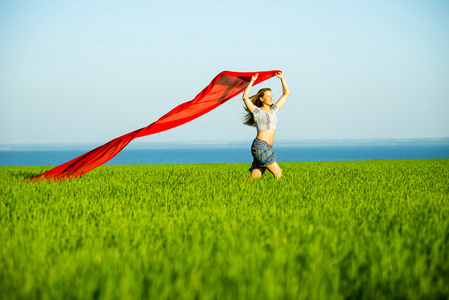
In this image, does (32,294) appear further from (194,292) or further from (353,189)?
(353,189)

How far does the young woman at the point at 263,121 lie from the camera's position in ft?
27.0

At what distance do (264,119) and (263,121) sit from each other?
0.05 meters

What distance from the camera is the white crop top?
8.30m

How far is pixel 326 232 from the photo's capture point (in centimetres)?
390

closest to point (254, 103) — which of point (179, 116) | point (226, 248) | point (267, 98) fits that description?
point (267, 98)

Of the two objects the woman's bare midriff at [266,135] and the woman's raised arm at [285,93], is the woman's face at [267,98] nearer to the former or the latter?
the woman's raised arm at [285,93]

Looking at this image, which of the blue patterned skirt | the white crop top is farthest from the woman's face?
the blue patterned skirt

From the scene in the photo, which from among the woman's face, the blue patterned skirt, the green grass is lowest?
the green grass

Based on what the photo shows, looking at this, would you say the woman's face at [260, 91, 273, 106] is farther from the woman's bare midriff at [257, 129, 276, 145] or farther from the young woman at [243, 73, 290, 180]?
the woman's bare midriff at [257, 129, 276, 145]

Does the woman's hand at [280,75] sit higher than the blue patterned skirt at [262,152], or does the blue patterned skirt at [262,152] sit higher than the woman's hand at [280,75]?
the woman's hand at [280,75]

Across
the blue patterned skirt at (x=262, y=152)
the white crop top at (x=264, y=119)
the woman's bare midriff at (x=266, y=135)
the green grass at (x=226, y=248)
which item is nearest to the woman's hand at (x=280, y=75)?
the white crop top at (x=264, y=119)

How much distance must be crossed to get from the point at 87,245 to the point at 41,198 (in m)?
3.42

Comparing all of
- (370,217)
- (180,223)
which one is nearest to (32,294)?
(180,223)

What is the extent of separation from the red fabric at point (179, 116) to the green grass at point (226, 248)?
8.70 ft
